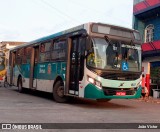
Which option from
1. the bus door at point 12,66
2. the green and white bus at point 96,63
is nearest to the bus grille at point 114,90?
the green and white bus at point 96,63

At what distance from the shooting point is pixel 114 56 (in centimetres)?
1297

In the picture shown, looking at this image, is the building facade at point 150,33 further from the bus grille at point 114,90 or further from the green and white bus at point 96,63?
the bus grille at point 114,90

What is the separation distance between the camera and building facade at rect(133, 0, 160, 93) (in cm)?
2389

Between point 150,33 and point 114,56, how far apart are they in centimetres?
1445

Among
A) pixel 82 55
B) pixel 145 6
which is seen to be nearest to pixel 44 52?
pixel 82 55

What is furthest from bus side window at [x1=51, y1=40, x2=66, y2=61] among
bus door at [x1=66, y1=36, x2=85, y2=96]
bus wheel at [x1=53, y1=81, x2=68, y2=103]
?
bus wheel at [x1=53, y1=81, x2=68, y2=103]

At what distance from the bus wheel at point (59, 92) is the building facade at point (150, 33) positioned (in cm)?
894

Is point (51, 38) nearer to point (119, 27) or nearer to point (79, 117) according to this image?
point (119, 27)

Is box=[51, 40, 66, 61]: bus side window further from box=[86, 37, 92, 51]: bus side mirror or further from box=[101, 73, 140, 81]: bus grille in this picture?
box=[101, 73, 140, 81]: bus grille

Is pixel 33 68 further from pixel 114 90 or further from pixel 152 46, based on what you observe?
pixel 152 46

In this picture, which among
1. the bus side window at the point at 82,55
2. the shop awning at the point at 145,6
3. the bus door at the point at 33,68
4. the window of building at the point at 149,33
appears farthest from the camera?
the window of building at the point at 149,33

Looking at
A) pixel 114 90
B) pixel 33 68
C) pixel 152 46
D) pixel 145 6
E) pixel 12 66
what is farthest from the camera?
pixel 145 6

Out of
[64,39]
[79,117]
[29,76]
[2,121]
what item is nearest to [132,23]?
[29,76]

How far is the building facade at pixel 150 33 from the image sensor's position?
23891mm
